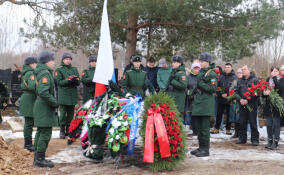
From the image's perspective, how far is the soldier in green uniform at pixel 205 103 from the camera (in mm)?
5941

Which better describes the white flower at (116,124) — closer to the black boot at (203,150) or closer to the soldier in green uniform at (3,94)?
the black boot at (203,150)

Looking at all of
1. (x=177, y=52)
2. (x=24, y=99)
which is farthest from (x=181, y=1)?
(x=24, y=99)

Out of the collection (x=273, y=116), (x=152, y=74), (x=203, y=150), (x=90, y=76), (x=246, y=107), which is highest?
(x=152, y=74)

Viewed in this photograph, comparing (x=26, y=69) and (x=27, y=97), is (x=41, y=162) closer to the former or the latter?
(x=27, y=97)

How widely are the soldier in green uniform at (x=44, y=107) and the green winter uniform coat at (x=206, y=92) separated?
271 cm

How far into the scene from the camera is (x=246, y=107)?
7398mm

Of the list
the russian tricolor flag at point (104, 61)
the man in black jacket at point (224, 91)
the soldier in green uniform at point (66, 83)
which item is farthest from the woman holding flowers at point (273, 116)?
the soldier in green uniform at point (66, 83)

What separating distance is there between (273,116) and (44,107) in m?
4.93

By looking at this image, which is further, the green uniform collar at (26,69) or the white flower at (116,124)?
the green uniform collar at (26,69)

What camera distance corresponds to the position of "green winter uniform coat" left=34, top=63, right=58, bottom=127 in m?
5.04

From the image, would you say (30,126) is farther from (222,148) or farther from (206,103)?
(222,148)

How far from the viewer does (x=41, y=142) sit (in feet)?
16.9

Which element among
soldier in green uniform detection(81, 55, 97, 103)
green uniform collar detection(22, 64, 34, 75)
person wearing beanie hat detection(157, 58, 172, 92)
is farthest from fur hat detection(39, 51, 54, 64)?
person wearing beanie hat detection(157, 58, 172, 92)

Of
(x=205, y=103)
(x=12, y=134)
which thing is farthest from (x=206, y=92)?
(x=12, y=134)
